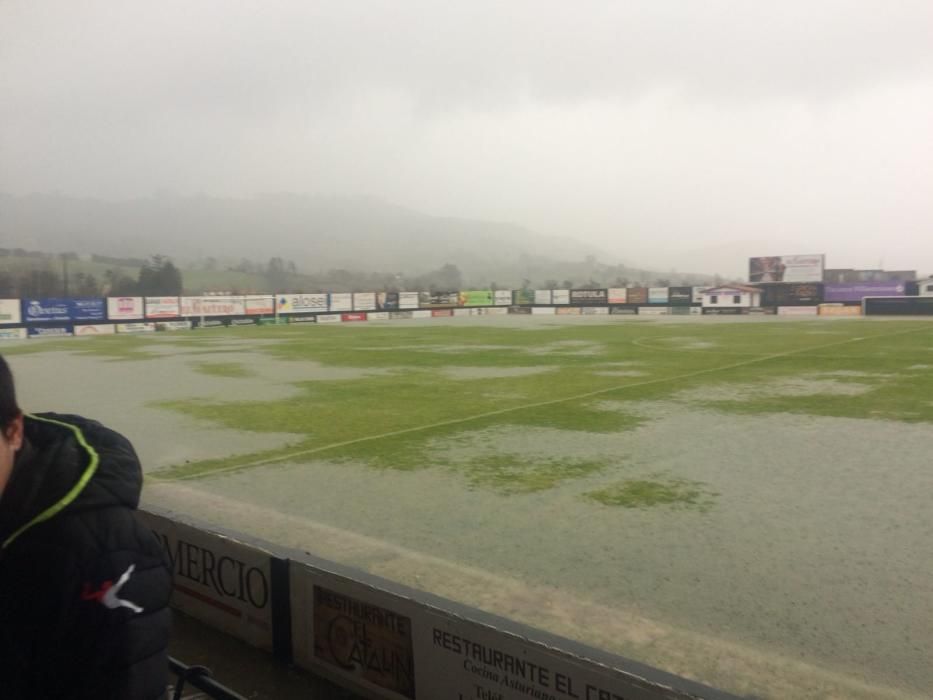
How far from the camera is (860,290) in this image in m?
57.8

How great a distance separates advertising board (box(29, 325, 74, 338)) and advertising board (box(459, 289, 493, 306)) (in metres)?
35.9

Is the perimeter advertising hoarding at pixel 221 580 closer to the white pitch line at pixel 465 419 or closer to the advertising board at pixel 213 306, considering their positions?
the white pitch line at pixel 465 419

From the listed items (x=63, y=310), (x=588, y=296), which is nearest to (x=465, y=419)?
(x=63, y=310)

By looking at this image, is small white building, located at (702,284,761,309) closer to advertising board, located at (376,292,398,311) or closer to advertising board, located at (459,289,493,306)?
advertising board, located at (459,289,493,306)

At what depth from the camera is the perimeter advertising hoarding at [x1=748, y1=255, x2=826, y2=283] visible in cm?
6338

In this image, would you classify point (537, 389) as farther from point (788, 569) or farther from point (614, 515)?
point (788, 569)

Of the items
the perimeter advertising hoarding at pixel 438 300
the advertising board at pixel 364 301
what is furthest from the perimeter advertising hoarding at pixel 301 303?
the perimeter advertising hoarding at pixel 438 300

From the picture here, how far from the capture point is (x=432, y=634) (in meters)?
3.32

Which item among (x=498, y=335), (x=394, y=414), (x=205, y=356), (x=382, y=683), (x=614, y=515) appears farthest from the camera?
(x=498, y=335)

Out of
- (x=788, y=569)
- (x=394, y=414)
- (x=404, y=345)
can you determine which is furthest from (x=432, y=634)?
(x=404, y=345)

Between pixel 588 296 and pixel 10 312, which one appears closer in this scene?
pixel 10 312

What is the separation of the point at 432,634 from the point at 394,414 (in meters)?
9.70

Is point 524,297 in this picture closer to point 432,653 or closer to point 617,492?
point 617,492

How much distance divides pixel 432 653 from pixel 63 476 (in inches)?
86.9
